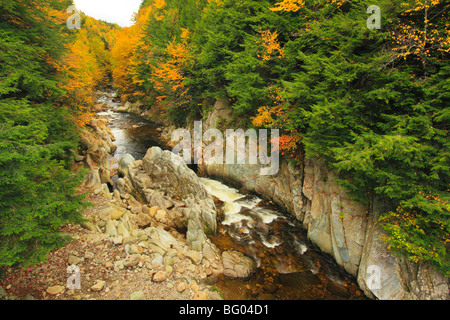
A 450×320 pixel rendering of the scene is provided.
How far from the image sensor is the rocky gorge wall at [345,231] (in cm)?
671

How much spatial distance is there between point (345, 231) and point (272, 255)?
3697 millimetres

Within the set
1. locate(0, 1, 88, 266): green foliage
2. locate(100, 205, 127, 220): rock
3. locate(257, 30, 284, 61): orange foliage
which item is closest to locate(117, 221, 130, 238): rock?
locate(100, 205, 127, 220): rock

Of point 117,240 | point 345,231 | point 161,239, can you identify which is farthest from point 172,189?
point 345,231

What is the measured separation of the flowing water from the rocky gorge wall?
59 cm

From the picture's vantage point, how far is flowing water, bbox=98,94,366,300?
819 centimetres

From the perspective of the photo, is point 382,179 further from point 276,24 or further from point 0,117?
point 0,117

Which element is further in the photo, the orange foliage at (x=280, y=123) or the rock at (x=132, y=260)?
the orange foliage at (x=280, y=123)

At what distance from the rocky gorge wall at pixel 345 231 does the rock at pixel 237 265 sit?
398 centimetres

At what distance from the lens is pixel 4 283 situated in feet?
19.6

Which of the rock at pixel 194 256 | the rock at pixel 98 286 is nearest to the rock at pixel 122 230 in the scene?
the rock at pixel 98 286

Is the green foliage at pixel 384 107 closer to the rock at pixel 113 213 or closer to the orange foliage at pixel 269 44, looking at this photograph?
the orange foliage at pixel 269 44

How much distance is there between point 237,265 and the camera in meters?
9.03

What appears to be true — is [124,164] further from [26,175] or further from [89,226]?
[26,175]

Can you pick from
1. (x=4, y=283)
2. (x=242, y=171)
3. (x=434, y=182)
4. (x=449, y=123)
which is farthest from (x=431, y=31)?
(x=4, y=283)
